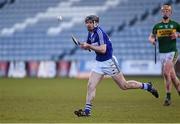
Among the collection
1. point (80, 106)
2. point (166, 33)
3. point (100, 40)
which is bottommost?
point (80, 106)

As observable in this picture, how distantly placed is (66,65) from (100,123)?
20.3 m

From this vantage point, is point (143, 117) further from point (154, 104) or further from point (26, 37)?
point (26, 37)

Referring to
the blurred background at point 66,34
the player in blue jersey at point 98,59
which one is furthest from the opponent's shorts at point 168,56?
the blurred background at point 66,34

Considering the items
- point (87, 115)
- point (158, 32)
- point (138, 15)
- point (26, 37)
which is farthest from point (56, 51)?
point (87, 115)

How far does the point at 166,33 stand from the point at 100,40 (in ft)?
10.4

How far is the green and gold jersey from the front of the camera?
48.5ft

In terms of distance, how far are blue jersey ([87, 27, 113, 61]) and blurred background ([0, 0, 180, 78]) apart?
694 inches

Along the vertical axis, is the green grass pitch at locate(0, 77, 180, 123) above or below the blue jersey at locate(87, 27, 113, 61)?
below

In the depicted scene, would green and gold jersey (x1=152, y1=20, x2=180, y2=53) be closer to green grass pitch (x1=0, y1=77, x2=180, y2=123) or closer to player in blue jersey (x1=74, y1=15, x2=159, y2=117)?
green grass pitch (x1=0, y1=77, x2=180, y2=123)

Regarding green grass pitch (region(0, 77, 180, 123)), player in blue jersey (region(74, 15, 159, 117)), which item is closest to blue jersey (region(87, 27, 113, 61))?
player in blue jersey (region(74, 15, 159, 117))

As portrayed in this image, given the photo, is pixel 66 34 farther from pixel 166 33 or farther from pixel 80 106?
pixel 80 106

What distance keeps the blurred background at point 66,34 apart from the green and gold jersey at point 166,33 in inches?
591

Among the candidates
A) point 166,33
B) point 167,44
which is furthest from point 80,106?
point 166,33

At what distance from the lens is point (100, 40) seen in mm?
12133
